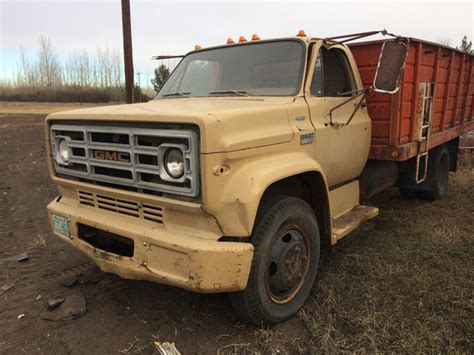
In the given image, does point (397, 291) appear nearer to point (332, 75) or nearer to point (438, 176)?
point (332, 75)

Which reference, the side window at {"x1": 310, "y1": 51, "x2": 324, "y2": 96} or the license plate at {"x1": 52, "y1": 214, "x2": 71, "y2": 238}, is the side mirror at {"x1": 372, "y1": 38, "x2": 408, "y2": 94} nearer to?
the side window at {"x1": 310, "y1": 51, "x2": 324, "y2": 96}

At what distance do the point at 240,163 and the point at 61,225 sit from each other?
1673mm

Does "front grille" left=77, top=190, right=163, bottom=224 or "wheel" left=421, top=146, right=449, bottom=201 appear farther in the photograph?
"wheel" left=421, top=146, right=449, bottom=201

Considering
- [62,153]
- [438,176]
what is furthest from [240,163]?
[438,176]

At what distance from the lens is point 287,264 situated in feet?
10.2

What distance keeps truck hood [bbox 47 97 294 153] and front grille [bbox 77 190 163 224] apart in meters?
0.58

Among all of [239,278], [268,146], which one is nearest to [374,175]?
[268,146]

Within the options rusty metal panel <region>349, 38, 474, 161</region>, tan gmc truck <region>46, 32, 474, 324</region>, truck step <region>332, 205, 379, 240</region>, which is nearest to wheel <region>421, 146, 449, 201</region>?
rusty metal panel <region>349, 38, 474, 161</region>

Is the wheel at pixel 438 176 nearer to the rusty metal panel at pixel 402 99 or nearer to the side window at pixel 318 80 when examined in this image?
the rusty metal panel at pixel 402 99

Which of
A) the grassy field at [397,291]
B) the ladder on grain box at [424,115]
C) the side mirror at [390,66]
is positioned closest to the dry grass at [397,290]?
the grassy field at [397,291]

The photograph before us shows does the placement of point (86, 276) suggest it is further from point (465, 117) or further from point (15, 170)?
point (465, 117)

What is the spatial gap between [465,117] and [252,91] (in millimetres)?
4922

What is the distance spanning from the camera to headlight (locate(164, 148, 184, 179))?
2.57m

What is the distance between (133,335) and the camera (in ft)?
9.80
